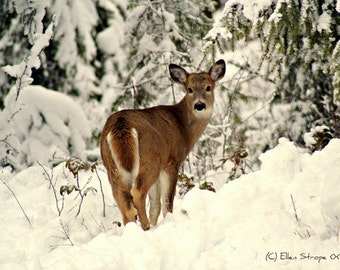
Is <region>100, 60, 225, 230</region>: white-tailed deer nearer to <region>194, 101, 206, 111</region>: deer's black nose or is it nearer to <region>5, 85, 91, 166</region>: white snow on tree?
<region>194, 101, 206, 111</region>: deer's black nose

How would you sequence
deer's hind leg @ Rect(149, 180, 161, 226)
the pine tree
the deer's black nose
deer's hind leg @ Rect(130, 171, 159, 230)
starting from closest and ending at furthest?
deer's hind leg @ Rect(130, 171, 159, 230) < deer's hind leg @ Rect(149, 180, 161, 226) < the deer's black nose < the pine tree

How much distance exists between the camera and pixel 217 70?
6.57 meters

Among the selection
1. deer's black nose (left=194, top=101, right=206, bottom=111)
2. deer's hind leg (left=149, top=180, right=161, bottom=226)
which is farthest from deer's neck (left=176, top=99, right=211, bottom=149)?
deer's hind leg (left=149, top=180, right=161, bottom=226)

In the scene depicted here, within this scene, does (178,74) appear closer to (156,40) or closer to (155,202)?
(155,202)

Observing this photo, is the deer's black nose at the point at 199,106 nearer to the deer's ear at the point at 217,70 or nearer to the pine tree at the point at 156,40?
the deer's ear at the point at 217,70

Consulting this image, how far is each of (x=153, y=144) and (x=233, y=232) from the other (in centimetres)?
140

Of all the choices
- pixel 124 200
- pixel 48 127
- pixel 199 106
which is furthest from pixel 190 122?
pixel 48 127

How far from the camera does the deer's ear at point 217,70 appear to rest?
648 cm

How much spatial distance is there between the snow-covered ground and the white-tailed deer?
17.4 inches

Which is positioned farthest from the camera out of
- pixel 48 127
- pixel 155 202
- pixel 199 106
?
pixel 48 127

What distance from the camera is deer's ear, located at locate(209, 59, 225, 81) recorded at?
6.48m

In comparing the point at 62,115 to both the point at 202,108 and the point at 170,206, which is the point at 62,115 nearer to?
the point at 202,108

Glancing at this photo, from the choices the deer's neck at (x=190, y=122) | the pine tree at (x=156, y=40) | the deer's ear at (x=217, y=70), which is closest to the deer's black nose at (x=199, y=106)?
the deer's neck at (x=190, y=122)

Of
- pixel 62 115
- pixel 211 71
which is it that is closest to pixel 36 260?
pixel 211 71
